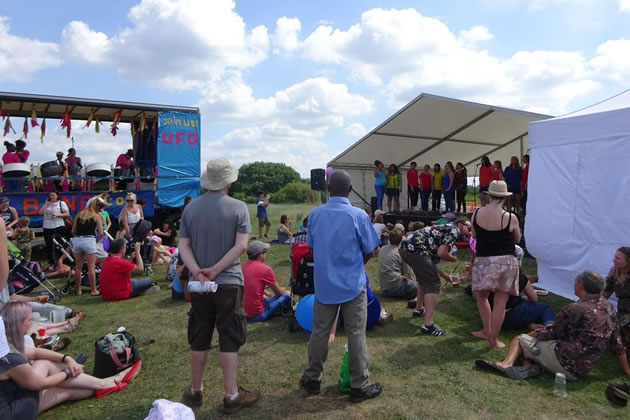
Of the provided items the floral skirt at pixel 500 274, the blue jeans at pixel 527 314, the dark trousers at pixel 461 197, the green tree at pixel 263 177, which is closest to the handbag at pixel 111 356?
the floral skirt at pixel 500 274

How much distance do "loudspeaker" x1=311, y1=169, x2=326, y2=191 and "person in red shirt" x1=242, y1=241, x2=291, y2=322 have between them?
26.6 feet

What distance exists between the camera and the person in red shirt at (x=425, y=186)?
13.7 m

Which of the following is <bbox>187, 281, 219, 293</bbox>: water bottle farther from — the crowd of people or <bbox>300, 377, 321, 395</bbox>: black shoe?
the crowd of people

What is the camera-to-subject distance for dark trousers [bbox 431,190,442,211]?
13.5 meters

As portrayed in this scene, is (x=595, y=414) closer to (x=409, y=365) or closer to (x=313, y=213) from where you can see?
(x=409, y=365)

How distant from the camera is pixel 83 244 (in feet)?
20.8

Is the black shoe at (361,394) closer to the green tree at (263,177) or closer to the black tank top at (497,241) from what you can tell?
the black tank top at (497,241)

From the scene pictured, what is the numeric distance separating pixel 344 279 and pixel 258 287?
192 cm

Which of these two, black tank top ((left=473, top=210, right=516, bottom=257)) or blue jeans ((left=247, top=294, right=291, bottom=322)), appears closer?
black tank top ((left=473, top=210, right=516, bottom=257))

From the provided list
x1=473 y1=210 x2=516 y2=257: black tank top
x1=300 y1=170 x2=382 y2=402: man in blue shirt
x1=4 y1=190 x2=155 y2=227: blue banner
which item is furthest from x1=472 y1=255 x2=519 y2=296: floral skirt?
x1=4 y1=190 x2=155 y2=227: blue banner

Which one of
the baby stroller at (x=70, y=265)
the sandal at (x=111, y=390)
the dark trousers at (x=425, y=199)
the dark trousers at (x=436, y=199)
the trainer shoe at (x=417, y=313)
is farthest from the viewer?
the dark trousers at (x=425, y=199)

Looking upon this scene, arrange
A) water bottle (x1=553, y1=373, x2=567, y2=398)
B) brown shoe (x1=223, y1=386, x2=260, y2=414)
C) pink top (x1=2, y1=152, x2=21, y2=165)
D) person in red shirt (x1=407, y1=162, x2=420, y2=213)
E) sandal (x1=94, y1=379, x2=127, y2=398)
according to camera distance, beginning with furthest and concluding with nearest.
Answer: person in red shirt (x1=407, y1=162, x2=420, y2=213) → pink top (x1=2, y1=152, x2=21, y2=165) → sandal (x1=94, y1=379, x2=127, y2=398) → water bottle (x1=553, y1=373, x2=567, y2=398) → brown shoe (x1=223, y1=386, x2=260, y2=414)

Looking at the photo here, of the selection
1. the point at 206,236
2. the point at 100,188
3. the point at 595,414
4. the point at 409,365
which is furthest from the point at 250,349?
the point at 100,188

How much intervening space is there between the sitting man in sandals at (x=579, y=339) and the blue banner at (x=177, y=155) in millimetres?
8740
